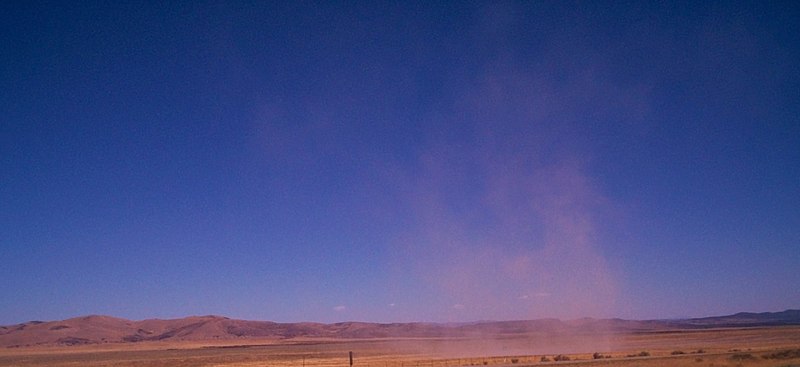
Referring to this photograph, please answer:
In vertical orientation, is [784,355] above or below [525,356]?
above

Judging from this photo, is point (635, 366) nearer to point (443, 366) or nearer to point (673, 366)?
point (673, 366)

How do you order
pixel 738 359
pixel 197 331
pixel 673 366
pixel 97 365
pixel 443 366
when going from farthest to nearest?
pixel 197 331 < pixel 97 365 < pixel 443 366 < pixel 738 359 < pixel 673 366

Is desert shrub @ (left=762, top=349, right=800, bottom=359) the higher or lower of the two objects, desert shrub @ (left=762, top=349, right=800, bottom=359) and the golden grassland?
the higher

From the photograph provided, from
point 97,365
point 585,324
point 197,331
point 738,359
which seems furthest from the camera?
point 197,331

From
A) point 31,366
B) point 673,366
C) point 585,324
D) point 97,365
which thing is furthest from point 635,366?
point 585,324

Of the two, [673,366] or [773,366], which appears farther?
[673,366]

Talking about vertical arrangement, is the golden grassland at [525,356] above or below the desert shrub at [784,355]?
below

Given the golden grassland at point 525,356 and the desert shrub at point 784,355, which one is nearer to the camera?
the desert shrub at point 784,355

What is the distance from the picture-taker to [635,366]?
41.7 metres

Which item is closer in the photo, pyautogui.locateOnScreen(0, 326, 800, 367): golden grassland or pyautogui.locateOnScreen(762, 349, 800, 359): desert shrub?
pyautogui.locateOnScreen(762, 349, 800, 359): desert shrub

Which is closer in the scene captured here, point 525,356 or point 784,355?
point 784,355

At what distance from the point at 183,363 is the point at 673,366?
180 ft

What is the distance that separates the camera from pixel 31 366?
7575 centimetres

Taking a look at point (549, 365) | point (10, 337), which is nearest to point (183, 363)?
point (549, 365)
